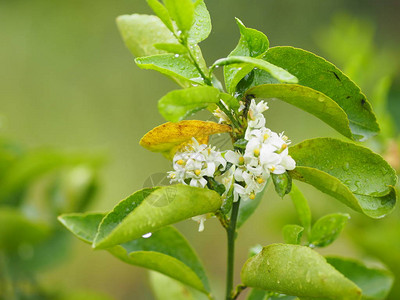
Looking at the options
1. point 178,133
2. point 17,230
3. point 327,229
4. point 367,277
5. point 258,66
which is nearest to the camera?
point 258,66

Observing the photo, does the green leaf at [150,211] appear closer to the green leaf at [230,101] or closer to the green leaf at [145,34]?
the green leaf at [230,101]

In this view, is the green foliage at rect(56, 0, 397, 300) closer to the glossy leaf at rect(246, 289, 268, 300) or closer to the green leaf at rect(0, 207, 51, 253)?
the glossy leaf at rect(246, 289, 268, 300)

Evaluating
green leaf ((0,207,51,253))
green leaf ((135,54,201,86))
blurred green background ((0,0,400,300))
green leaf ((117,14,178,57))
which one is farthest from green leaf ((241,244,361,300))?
blurred green background ((0,0,400,300))

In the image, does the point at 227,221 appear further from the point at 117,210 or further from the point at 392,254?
the point at 392,254

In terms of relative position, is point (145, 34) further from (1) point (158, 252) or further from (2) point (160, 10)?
(1) point (158, 252)

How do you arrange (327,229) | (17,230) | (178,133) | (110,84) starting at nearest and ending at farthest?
(178,133) < (327,229) < (17,230) < (110,84)

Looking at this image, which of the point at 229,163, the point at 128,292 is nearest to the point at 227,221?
the point at 229,163

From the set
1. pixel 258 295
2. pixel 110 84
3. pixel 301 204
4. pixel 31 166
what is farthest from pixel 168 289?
pixel 110 84
